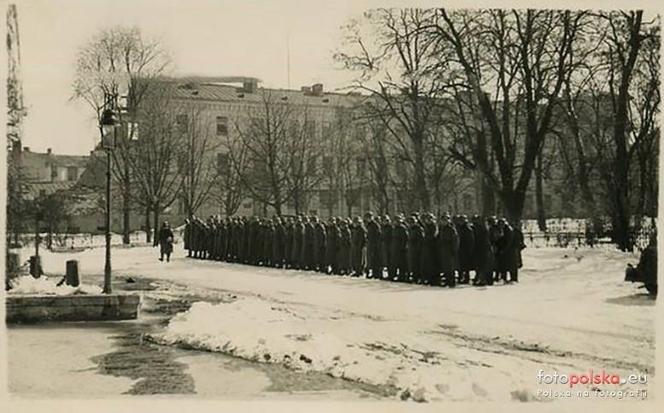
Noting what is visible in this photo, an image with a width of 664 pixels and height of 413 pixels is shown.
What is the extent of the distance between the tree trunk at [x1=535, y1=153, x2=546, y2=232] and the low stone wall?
1791mm

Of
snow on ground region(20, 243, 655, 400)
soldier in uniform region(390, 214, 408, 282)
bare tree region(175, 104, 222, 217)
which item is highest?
bare tree region(175, 104, 222, 217)

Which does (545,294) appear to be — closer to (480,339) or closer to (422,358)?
(480,339)

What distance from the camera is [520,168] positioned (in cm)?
390

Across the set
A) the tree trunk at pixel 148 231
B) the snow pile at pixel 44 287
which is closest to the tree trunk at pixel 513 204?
the tree trunk at pixel 148 231

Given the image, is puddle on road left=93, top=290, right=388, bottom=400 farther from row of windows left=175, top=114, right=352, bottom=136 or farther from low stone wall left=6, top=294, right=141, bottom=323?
row of windows left=175, top=114, right=352, bottom=136

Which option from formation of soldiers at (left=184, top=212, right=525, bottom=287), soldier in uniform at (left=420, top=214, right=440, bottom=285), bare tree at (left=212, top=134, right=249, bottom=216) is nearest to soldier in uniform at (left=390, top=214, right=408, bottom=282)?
formation of soldiers at (left=184, top=212, right=525, bottom=287)

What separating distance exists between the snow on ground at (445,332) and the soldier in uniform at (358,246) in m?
0.79

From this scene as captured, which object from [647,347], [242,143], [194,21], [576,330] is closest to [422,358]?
[576,330]

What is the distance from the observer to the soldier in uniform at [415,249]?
472 cm

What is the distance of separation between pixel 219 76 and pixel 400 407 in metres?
1.46

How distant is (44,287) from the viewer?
11.7ft

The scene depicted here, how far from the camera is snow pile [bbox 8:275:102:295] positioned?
3516mm

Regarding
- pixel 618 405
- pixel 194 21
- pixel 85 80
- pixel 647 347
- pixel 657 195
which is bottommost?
pixel 618 405

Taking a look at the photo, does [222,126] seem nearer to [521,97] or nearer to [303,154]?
[303,154]
